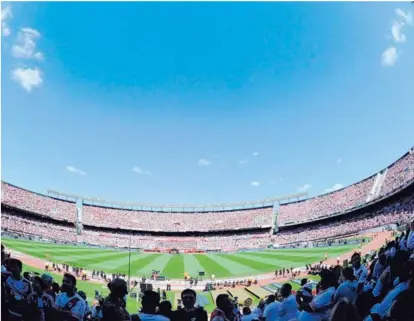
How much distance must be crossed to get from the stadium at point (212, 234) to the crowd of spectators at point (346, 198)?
23 cm

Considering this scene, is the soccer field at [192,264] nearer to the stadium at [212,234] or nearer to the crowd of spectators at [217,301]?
the stadium at [212,234]

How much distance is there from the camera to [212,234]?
81125 millimetres

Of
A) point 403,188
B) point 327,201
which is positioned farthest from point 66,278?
point 327,201

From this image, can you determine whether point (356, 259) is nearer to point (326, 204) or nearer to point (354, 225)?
point (354, 225)

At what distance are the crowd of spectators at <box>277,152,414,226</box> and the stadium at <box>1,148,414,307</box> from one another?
0.23 meters

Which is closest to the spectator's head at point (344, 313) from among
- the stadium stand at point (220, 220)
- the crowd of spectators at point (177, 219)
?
the stadium stand at point (220, 220)

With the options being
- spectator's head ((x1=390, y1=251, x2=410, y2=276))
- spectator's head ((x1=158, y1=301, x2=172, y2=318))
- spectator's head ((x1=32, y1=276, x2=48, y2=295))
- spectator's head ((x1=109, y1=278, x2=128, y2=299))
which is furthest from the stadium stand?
spectator's head ((x1=109, y1=278, x2=128, y2=299))

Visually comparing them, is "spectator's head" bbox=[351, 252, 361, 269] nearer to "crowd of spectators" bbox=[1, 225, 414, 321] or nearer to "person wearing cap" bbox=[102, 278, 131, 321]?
"crowd of spectators" bbox=[1, 225, 414, 321]

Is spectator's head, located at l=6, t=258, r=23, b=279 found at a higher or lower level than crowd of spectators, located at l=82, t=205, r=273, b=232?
lower

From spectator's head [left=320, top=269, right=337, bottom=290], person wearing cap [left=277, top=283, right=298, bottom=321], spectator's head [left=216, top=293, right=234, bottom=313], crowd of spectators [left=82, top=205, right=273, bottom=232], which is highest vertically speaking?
crowd of spectators [left=82, top=205, right=273, bottom=232]

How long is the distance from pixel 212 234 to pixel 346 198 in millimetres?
27184

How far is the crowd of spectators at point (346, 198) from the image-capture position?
5612 cm

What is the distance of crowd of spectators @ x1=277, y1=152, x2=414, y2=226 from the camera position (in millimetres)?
56122

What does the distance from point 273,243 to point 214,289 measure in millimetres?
39053
